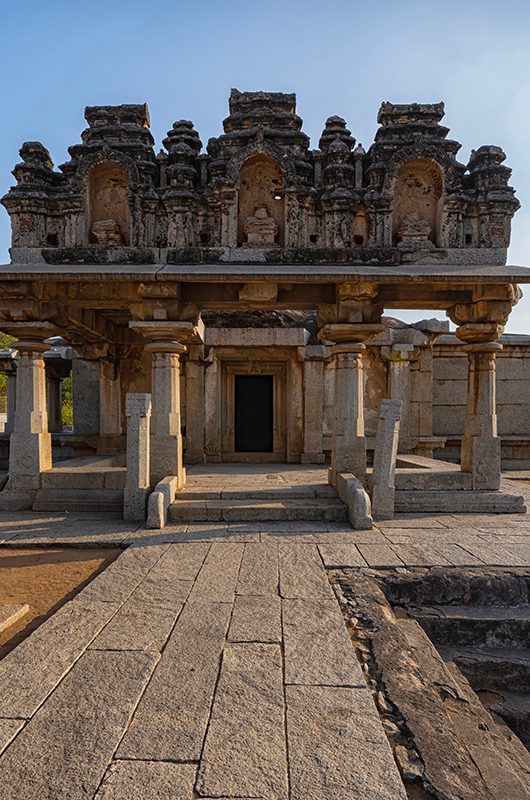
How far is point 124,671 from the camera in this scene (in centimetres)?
245

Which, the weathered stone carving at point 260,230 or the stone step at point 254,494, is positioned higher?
the weathered stone carving at point 260,230

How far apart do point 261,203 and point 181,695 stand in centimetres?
703

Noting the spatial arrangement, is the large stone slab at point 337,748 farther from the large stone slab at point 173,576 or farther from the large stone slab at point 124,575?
the large stone slab at point 124,575

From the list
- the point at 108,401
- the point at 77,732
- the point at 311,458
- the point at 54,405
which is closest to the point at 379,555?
the point at 77,732

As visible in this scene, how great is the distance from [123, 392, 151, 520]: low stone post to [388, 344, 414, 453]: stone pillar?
6.31 meters

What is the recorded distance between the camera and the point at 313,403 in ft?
32.4

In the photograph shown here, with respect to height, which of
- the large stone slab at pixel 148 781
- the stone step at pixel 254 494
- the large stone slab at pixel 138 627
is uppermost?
the stone step at pixel 254 494

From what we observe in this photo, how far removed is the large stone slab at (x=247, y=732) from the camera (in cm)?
170

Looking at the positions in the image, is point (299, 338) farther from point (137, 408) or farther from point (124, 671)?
point (124, 671)

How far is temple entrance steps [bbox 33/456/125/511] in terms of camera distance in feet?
20.3

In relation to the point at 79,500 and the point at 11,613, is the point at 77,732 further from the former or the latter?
the point at 79,500

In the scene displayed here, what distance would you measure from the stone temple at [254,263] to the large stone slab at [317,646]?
228 cm

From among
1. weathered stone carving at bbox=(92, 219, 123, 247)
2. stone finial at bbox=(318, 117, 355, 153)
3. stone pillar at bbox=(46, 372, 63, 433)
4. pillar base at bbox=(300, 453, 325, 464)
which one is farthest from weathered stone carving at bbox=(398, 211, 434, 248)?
stone pillar at bbox=(46, 372, 63, 433)

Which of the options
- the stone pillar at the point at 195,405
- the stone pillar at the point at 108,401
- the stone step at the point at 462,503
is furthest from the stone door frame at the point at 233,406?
the stone step at the point at 462,503
